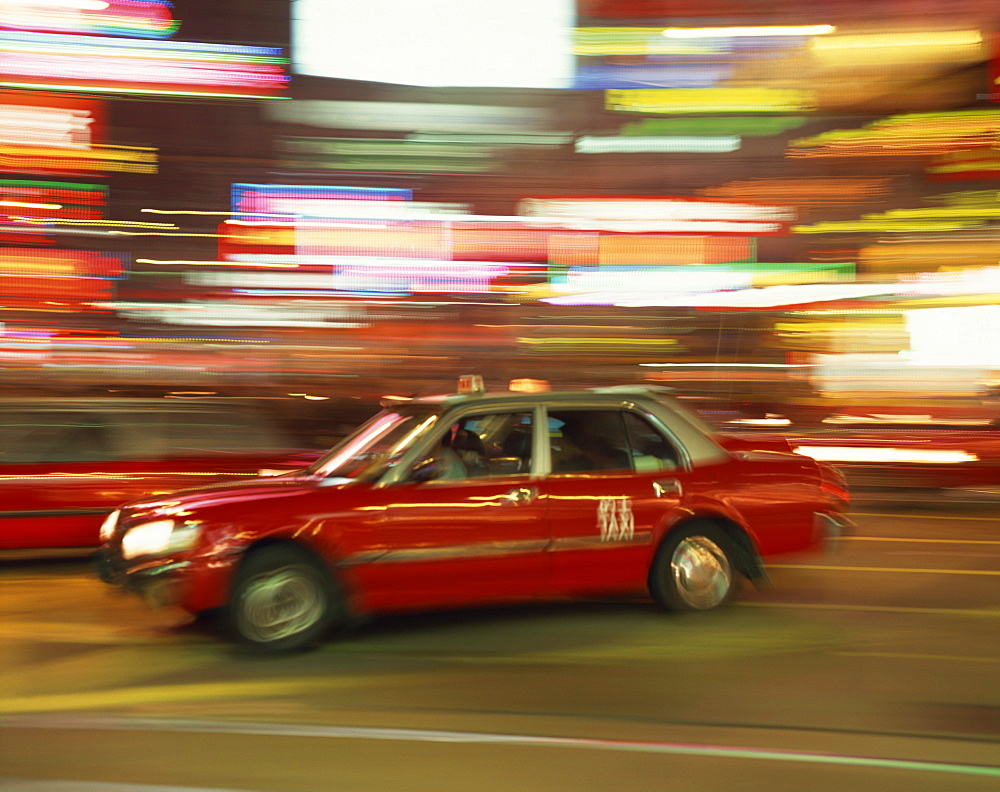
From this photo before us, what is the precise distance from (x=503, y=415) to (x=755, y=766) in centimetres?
294

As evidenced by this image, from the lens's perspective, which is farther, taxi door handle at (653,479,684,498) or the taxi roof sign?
the taxi roof sign

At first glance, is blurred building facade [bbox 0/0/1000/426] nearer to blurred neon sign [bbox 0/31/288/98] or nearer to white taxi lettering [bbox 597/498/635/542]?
blurred neon sign [bbox 0/31/288/98]

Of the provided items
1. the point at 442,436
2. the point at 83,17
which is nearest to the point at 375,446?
the point at 442,436

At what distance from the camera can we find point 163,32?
121 ft

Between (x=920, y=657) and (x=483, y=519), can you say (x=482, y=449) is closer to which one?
(x=483, y=519)

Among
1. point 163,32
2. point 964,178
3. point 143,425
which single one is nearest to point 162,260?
point 163,32

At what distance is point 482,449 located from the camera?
20.9 feet

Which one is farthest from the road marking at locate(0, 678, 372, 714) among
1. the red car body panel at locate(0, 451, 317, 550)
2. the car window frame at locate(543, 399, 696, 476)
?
the red car body panel at locate(0, 451, 317, 550)

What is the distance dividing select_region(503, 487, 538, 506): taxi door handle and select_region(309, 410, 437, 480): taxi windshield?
0.62m

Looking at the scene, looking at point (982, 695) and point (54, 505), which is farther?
point (54, 505)

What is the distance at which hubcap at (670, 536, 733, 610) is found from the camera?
6.56 m

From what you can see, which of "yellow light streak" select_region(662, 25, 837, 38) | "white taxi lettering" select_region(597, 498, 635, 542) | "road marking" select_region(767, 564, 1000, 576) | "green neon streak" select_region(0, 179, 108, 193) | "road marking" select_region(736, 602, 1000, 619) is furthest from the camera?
"yellow light streak" select_region(662, 25, 837, 38)

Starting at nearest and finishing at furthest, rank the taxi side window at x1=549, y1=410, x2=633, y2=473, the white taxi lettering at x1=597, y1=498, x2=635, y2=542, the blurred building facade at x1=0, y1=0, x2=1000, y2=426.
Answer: the white taxi lettering at x1=597, y1=498, x2=635, y2=542, the taxi side window at x1=549, y1=410, x2=633, y2=473, the blurred building facade at x1=0, y1=0, x2=1000, y2=426

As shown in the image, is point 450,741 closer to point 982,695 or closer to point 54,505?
point 982,695
